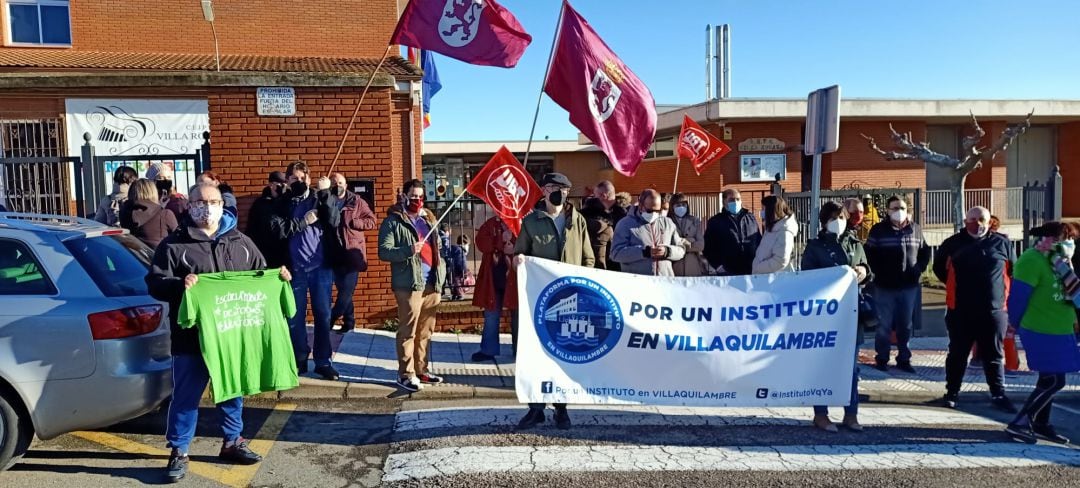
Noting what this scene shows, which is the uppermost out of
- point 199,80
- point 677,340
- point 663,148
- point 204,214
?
point 663,148

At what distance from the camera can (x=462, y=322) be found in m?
9.34

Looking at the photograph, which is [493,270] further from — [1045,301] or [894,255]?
[1045,301]

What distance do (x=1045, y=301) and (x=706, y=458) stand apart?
2742mm

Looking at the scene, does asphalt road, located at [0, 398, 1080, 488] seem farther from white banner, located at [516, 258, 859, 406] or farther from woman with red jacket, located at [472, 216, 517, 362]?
woman with red jacket, located at [472, 216, 517, 362]

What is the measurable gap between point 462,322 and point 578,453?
450cm

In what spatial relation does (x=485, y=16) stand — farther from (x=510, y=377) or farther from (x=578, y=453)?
(x=578, y=453)

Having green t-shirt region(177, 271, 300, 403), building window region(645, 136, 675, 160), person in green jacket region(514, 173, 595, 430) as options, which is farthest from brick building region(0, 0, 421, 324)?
building window region(645, 136, 675, 160)

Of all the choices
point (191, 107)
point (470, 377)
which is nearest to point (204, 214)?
point (470, 377)

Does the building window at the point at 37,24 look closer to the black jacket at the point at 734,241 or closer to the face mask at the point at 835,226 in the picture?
the black jacket at the point at 734,241

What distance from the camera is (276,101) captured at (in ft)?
29.6

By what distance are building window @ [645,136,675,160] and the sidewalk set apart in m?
16.5

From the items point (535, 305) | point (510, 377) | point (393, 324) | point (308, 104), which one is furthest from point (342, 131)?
point (535, 305)

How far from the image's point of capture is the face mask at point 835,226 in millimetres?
6117

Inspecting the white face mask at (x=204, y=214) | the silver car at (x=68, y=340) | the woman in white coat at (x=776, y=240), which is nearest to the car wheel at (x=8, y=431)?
the silver car at (x=68, y=340)
